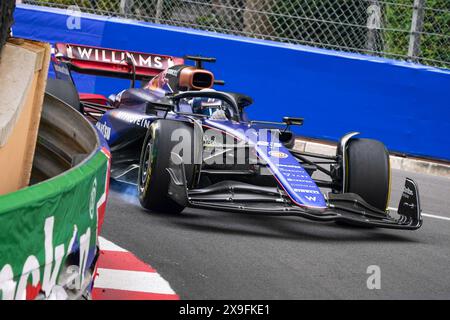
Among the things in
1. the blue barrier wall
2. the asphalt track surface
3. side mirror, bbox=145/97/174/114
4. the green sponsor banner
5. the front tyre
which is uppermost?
the blue barrier wall

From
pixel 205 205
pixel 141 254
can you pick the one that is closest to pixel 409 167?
pixel 205 205

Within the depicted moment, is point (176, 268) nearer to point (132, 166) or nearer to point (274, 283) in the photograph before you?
point (274, 283)

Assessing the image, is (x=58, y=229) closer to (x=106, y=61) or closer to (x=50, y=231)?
(x=50, y=231)

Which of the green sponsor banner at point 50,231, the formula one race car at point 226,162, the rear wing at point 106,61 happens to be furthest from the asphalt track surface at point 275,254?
the rear wing at point 106,61

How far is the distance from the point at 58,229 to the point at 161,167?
133 inches

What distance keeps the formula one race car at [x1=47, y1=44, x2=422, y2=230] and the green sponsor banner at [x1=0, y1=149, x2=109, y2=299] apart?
2661mm

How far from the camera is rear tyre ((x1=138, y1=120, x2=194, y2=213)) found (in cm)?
679

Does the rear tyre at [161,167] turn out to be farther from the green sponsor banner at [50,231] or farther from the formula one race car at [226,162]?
the green sponsor banner at [50,231]

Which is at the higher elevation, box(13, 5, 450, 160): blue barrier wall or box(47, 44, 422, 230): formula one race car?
box(13, 5, 450, 160): blue barrier wall

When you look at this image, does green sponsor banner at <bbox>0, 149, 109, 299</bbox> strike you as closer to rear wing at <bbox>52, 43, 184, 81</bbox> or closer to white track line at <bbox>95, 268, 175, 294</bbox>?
white track line at <bbox>95, 268, 175, 294</bbox>

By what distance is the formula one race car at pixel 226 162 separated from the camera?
668cm

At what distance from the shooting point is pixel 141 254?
5672mm

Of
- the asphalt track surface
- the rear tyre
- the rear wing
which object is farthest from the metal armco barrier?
→ the rear wing

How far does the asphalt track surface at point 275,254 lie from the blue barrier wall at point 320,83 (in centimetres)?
335
